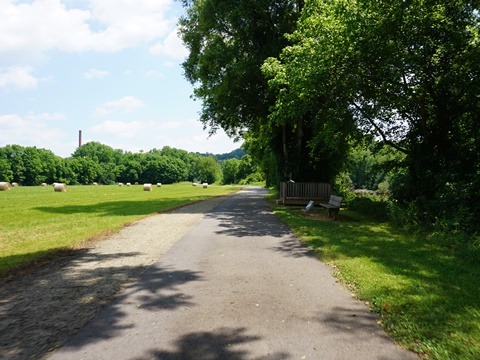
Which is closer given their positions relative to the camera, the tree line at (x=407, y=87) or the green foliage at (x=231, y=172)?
the tree line at (x=407, y=87)

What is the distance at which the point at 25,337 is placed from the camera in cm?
354

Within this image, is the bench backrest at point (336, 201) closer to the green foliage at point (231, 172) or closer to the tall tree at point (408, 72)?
the tall tree at point (408, 72)

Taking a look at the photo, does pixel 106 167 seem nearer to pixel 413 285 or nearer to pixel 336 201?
pixel 336 201

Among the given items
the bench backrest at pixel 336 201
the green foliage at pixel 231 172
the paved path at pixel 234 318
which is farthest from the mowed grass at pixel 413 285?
the green foliage at pixel 231 172

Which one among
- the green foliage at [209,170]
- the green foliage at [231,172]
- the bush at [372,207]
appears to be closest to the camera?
the bush at [372,207]

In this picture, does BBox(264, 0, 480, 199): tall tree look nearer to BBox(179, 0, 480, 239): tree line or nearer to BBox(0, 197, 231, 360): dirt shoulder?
BBox(179, 0, 480, 239): tree line

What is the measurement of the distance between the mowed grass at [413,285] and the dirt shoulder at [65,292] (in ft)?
12.8

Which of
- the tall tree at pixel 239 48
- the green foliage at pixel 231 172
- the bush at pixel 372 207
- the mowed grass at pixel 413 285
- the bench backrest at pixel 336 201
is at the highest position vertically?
the tall tree at pixel 239 48

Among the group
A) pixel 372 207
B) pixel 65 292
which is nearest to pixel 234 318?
pixel 65 292

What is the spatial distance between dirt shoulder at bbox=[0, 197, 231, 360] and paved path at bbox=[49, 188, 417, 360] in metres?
0.26

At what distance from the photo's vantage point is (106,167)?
126m

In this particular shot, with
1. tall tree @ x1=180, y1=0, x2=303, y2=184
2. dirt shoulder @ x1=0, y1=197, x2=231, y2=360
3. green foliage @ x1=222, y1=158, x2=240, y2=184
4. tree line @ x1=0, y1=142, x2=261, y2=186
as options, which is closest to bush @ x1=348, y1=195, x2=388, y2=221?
tall tree @ x1=180, y1=0, x2=303, y2=184

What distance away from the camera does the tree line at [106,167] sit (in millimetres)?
91812

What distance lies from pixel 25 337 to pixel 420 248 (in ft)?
28.8
